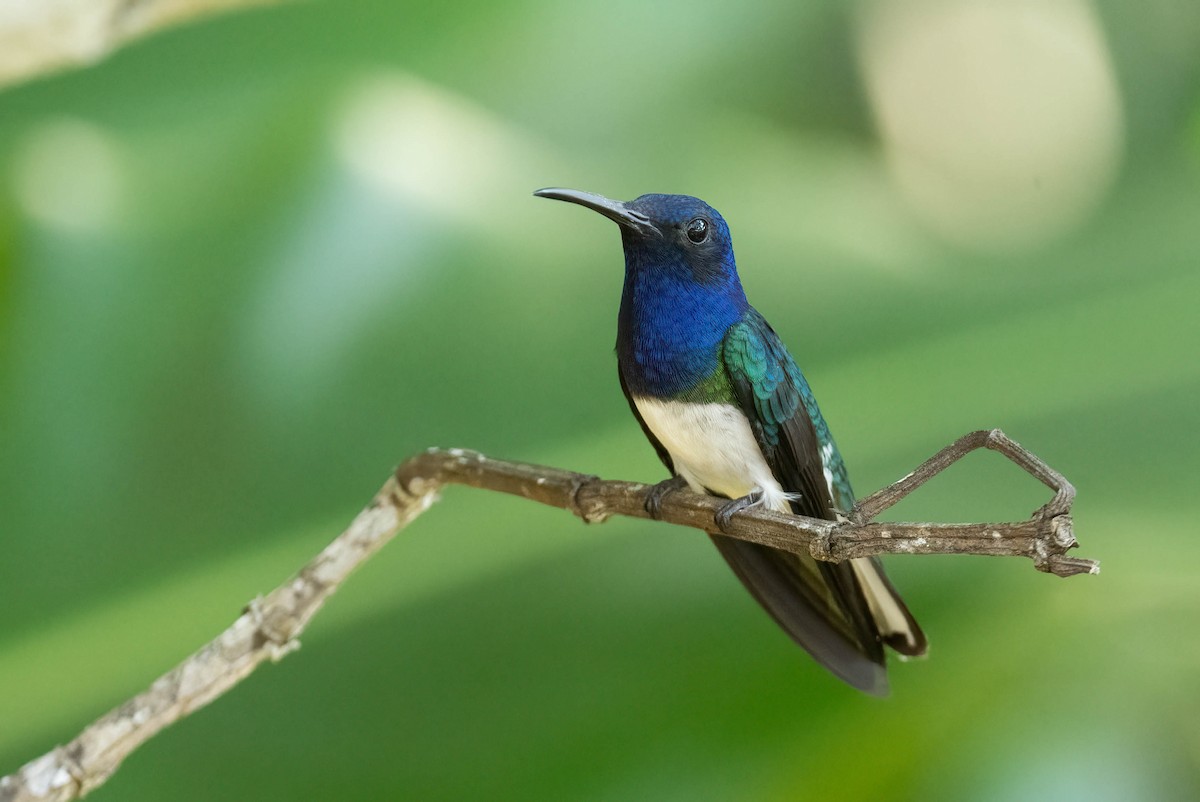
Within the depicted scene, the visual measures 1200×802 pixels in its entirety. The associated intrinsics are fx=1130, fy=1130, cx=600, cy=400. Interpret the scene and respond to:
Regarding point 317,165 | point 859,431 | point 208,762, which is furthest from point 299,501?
point 859,431

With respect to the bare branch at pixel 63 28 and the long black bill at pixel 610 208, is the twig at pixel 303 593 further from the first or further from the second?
the bare branch at pixel 63 28

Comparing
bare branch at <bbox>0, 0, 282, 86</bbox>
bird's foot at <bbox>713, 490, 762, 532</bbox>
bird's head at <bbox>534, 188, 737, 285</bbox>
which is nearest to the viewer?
bird's foot at <bbox>713, 490, 762, 532</bbox>

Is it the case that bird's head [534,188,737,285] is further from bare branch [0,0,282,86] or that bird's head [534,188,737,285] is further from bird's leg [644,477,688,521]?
bare branch [0,0,282,86]

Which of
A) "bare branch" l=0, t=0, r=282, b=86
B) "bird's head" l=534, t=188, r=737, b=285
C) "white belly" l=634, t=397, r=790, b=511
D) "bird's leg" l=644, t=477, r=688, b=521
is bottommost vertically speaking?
"bird's leg" l=644, t=477, r=688, b=521

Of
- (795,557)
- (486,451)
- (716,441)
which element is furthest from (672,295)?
(486,451)

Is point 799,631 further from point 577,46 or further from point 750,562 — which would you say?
point 577,46

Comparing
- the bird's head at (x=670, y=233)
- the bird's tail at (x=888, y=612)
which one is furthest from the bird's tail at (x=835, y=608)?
the bird's head at (x=670, y=233)

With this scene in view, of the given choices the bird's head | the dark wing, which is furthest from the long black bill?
the dark wing

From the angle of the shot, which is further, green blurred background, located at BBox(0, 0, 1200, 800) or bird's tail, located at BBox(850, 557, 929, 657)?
green blurred background, located at BBox(0, 0, 1200, 800)
